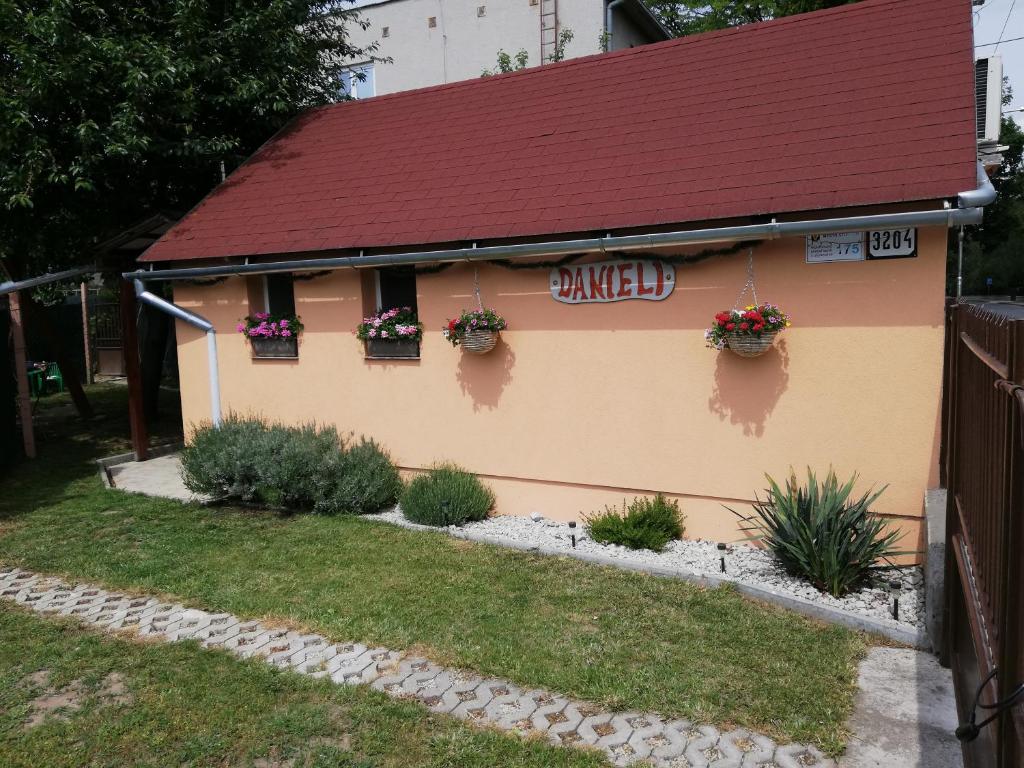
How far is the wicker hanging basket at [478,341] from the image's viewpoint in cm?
761

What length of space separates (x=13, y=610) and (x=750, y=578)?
5.65 m

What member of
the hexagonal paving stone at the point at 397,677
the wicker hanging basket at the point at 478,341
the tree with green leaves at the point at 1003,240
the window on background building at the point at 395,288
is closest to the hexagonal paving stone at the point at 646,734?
the hexagonal paving stone at the point at 397,677

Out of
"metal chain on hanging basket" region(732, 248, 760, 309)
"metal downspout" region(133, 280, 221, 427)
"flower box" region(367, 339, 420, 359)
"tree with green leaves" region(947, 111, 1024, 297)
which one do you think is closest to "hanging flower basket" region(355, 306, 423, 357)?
"flower box" region(367, 339, 420, 359)

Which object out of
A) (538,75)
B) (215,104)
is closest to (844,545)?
(538,75)

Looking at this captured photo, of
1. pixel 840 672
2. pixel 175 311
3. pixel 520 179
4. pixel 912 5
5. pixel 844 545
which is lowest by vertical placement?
pixel 840 672

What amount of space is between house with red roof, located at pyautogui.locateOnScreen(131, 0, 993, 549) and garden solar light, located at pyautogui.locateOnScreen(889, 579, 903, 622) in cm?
103

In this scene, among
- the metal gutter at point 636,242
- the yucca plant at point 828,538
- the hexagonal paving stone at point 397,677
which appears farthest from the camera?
the metal gutter at point 636,242

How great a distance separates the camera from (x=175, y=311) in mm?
9594

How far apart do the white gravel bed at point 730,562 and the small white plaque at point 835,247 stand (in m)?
2.50

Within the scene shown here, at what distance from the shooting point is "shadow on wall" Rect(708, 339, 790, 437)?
6.56 meters

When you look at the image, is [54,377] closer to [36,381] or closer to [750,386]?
[36,381]

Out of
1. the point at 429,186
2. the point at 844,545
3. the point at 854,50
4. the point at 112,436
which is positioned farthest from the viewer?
the point at 112,436

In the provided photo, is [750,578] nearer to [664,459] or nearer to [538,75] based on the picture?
[664,459]

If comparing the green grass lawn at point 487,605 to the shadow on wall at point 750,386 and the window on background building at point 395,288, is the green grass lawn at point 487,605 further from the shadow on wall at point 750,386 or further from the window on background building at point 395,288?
the window on background building at point 395,288
